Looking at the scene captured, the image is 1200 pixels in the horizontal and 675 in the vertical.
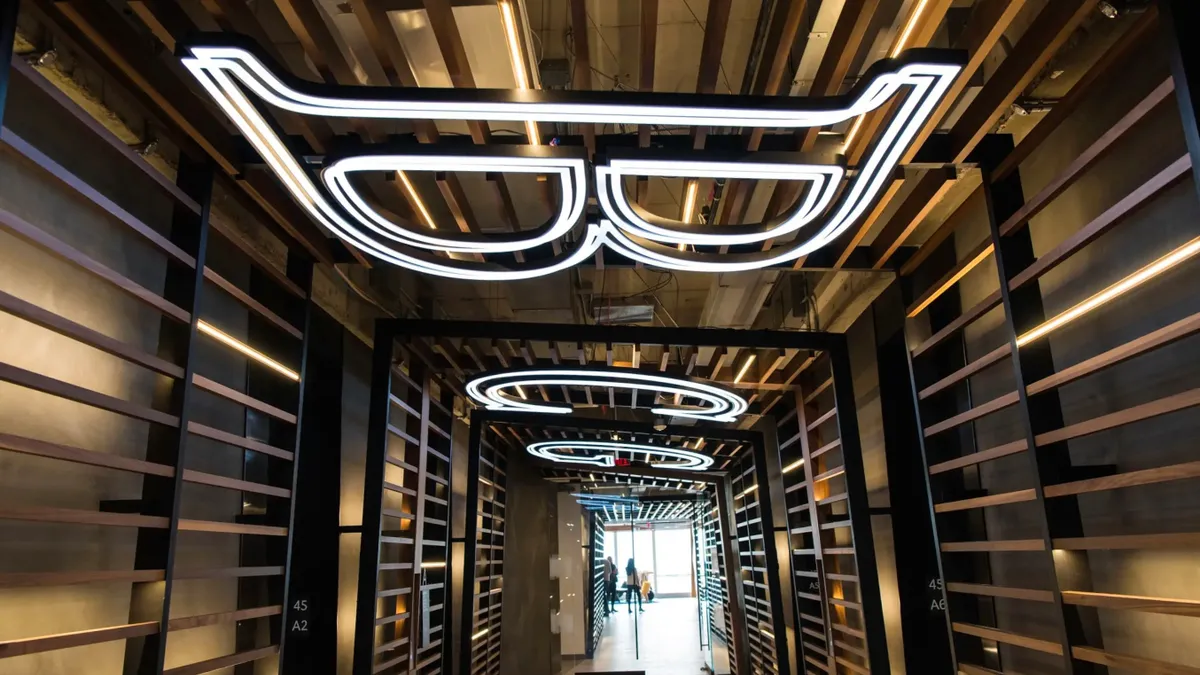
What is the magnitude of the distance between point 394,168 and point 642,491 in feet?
40.9

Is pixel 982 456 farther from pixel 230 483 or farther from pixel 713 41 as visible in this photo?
pixel 230 483

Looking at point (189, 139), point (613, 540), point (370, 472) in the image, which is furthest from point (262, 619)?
point (613, 540)

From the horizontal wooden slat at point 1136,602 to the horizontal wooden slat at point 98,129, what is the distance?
4.04 metres

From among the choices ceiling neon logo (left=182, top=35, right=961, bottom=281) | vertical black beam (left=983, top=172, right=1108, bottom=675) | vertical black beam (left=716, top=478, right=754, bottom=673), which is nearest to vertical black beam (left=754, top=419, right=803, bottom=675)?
vertical black beam (left=716, top=478, right=754, bottom=673)

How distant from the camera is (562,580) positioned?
13.3m

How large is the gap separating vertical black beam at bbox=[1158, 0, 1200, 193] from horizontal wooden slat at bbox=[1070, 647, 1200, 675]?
1508 millimetres

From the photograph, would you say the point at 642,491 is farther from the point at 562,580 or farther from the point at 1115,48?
the point at 1115,48

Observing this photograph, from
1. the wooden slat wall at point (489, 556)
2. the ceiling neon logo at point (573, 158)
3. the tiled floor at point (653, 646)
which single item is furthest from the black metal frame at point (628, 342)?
the tiled floor at point (653, 646)

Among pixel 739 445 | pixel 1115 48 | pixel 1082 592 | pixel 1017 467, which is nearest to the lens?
pixel 1115 48

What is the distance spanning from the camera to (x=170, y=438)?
10.6 ft

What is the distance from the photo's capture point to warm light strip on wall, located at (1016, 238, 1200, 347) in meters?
2.36

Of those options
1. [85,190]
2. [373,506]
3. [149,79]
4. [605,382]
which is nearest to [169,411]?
[85,190]

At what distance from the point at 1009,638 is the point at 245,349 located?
4.08 m

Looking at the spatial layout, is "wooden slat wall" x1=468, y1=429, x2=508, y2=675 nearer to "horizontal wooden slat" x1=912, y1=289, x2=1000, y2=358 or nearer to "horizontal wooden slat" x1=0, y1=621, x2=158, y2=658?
"horizontal wooden slat" x1=0, y1=621, x2=158, y2=658
